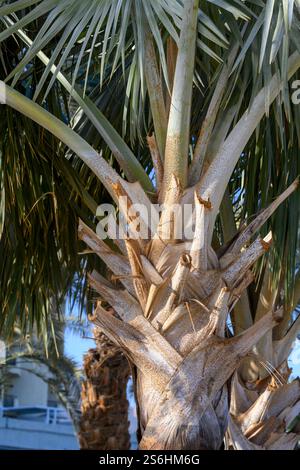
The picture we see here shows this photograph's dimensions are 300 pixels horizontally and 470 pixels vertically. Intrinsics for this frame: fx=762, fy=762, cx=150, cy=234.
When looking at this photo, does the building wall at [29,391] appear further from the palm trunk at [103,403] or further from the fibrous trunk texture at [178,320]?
the fibrous trunk texture at [178,320]

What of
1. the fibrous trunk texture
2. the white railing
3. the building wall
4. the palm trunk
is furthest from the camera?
the building wall

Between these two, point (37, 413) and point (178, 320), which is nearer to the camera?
point (178, 320)

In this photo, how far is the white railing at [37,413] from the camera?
21.8 m

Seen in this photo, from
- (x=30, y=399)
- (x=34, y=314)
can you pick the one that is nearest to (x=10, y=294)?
(x=34, y=314)

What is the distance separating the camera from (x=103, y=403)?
8.45m

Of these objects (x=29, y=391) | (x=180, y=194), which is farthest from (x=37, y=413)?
(x=180, y=194)

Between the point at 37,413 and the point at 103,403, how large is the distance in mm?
16180

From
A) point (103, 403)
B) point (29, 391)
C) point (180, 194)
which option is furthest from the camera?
point (29, 391)

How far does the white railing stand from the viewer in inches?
859

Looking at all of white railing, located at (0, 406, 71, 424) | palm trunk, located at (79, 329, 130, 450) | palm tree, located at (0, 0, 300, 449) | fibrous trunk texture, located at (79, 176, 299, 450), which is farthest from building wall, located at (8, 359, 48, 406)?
fibrous trunk texture, located at (79, 176, 299, 450)

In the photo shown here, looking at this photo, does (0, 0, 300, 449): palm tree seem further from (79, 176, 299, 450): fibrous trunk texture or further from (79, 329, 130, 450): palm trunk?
A: (79, 329, 130, 450): palm trunk

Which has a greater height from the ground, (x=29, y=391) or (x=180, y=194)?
(x=29, y=391)

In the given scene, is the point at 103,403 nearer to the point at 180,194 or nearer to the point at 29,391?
the point at 180,194

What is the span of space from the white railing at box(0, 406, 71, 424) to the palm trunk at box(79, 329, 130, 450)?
13.3 meters
